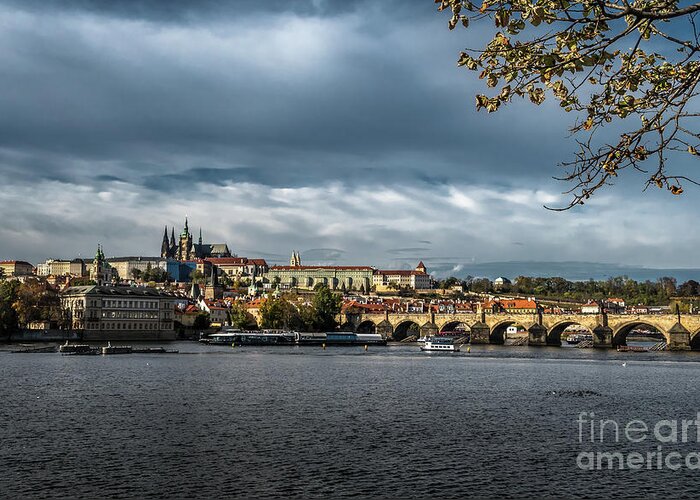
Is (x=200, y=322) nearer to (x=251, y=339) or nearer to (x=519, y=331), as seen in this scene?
(x=251, y=339)

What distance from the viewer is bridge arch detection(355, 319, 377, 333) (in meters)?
146

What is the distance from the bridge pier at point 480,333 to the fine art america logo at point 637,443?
89.1 metres

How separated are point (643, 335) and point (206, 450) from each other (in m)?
168

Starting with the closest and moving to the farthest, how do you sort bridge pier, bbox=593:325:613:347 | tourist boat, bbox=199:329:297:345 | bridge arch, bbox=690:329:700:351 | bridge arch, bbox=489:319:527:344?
bridge arch, bbox=690:329:700:351 < tourist boat, bbox=199:329:297:345 < bridge pier, bbox=593:325:613:347 < bridge arch, bbox=489:319:527:344

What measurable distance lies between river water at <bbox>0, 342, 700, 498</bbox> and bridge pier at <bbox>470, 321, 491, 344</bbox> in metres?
70.5

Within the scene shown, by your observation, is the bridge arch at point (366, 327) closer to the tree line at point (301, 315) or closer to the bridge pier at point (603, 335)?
the tree line at point (301, 315)

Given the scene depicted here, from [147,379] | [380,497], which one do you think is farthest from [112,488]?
[147,379]

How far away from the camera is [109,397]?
126 feet

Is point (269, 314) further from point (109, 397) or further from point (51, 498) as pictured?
point (51, 498)

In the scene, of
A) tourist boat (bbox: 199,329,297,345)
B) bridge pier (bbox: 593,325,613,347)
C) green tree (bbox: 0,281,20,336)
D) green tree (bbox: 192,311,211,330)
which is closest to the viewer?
green tree (bbox: 0,281,20,336)

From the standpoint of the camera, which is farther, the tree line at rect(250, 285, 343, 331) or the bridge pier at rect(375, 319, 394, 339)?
the bridge pier at rect(375, 319, 394, 339)

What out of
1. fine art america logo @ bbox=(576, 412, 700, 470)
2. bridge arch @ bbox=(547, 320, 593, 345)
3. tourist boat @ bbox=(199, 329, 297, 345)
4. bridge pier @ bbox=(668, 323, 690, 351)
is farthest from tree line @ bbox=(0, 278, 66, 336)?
bridge pier @ bbox=(668, 323, 690, 351)

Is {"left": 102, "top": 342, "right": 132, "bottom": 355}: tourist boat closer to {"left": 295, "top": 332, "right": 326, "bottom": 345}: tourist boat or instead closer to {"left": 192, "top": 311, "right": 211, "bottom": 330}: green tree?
{"left": 295, "top": 332, "right": 326, "bottom": 345}: tourist boat

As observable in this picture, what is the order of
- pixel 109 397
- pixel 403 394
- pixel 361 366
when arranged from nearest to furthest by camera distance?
1. pixel 109 397
2. pixel 403 394
3. pixel 361 366
